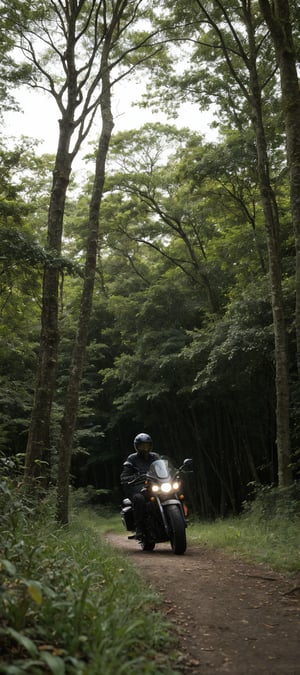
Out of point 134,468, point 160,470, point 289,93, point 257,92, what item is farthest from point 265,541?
point 257,92

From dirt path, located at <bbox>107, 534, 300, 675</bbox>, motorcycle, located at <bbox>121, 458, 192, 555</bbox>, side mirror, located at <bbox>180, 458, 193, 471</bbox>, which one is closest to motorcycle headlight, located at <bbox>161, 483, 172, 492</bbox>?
motorcycle, located at <bbox>121, 458, 192, 555</bbox>

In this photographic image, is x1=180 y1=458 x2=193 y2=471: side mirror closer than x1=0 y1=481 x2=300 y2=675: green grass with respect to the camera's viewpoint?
No

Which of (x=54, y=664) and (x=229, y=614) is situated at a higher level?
(x=54, y=664)

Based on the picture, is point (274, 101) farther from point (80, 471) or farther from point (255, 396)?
point (80, 471)

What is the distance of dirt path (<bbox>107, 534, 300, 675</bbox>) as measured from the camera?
9.98 ft

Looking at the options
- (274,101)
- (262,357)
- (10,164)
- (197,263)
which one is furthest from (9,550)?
(197,263)

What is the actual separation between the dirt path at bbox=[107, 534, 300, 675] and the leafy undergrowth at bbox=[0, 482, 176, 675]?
27cm

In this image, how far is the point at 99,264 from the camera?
81.2ft

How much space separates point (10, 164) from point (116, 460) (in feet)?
56.3

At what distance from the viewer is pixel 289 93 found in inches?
318

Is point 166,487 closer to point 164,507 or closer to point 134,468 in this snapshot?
point 164,507

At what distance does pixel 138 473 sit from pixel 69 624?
17.4 feet

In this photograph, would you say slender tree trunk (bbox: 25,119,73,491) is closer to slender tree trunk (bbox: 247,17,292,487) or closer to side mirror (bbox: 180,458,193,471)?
side mirror (bbox: 180,458,193,471)

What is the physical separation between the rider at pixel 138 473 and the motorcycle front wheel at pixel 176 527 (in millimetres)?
607
